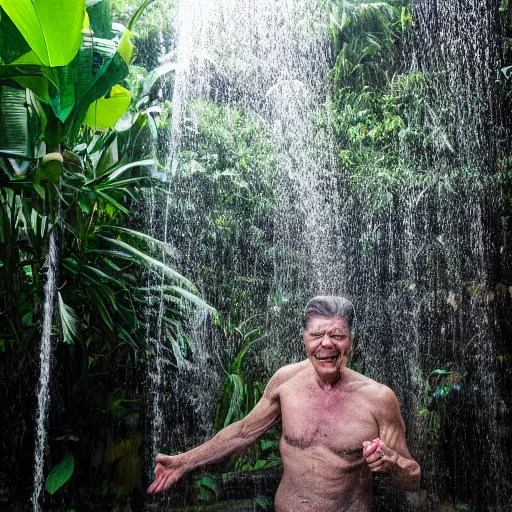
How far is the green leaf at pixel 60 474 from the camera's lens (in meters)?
4.05

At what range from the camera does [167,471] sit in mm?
2402

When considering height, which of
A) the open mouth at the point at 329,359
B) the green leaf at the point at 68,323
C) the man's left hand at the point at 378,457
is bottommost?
the man's left hand at the point at 378,457

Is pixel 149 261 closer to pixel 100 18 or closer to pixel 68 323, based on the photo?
pixel 68 323

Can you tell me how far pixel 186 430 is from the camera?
5.36 meters

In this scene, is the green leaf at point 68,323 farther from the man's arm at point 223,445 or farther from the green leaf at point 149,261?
the man's arm at point 223,445

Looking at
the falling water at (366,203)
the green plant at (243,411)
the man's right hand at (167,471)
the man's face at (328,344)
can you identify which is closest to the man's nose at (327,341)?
the man's face at (328,344)

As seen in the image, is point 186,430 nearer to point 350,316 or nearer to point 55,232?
point 55,232

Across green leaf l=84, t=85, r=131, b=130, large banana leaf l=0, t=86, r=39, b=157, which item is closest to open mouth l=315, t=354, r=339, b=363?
large banana leaf l=0, t=86, r=39, b=157

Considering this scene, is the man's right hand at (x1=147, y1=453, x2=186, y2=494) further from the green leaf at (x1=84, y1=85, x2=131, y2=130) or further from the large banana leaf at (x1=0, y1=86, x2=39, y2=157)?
the green leaf at (x1=84, y1=85, x2=131, y2=130)

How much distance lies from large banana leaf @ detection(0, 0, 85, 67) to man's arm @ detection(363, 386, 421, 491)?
279cm

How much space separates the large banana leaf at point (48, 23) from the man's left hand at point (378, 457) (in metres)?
2.96

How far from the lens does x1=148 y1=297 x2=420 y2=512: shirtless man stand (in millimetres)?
2382

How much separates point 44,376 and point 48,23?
85.5 inches

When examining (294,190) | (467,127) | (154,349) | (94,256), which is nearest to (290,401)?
(94,256)
